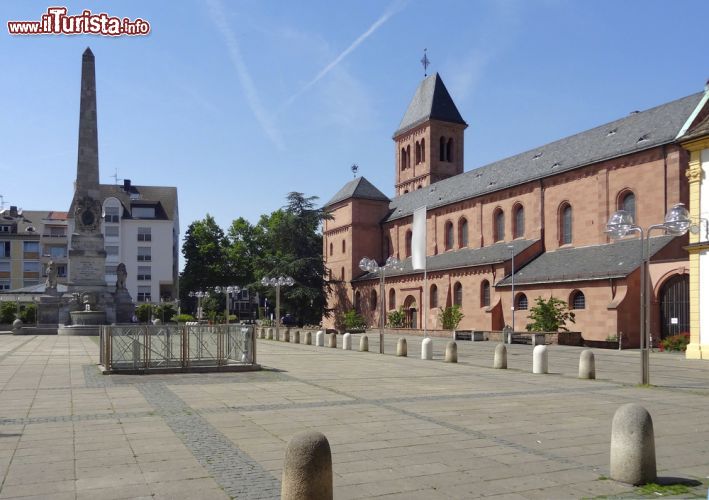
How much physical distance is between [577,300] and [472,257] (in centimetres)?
1542

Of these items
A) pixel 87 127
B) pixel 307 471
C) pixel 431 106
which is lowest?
pixel 307 471

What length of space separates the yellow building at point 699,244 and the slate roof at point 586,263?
24.4 ft

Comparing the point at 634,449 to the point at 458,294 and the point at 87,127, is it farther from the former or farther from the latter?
the point at 458,294

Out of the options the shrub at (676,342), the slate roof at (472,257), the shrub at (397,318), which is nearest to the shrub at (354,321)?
the shrub at (397,318)

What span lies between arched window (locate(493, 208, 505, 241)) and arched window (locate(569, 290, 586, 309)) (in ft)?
48.0

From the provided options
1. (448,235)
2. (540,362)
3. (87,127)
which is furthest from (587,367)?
(448,235)

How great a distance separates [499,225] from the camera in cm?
5509

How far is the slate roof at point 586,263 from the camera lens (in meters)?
36.7

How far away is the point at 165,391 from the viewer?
45.6 ft

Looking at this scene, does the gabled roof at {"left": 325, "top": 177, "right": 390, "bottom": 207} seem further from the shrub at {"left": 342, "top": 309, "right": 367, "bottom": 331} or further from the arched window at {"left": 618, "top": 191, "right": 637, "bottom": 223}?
the arched window at {"left": 618, "top": 191, "right": 637, "bottom": 223}

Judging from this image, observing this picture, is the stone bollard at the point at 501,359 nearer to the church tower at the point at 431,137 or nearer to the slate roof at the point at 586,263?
the slate roof at the point at 586,263

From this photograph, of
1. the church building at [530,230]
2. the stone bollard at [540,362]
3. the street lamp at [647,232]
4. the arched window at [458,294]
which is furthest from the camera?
the arched window at [458,294]

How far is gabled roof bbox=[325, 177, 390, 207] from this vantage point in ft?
244

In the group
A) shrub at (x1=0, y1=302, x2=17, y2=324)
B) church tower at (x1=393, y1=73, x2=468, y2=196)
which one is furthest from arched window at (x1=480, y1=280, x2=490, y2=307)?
shrub at (x1=0, y1=302, x2=17, y2=324)
